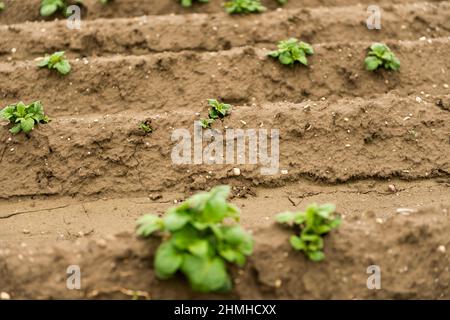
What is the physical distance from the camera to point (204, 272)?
3.09 meters

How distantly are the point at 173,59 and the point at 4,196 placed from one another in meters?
2.00

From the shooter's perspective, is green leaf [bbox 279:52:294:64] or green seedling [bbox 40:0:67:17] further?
green seedling [bbox 40:0:67:17]

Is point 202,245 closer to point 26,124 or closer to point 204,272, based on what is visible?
point 204,272

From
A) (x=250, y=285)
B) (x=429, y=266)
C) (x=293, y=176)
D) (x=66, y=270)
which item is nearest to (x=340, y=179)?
(x=293, y=176)

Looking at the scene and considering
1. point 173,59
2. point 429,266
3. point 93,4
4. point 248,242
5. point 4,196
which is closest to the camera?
point 248,242

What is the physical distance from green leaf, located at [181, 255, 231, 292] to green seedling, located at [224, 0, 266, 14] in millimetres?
3735

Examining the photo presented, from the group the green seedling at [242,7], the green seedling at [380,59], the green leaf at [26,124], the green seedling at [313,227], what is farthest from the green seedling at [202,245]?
the green seedling at [242,7]

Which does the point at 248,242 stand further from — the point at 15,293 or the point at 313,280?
the point at 15,293

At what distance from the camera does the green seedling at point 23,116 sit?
4.75m

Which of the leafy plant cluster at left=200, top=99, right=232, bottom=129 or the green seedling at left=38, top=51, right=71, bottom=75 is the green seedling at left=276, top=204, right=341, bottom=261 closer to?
the leafy plant cluster at left=200, top=99, right=232, bottom=129

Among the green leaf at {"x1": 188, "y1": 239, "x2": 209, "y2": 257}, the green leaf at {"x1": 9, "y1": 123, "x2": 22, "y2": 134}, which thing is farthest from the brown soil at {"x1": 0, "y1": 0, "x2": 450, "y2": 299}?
the green leaf at {"x1": 188, "y1": 239, "x2": 209, "y2": 257}

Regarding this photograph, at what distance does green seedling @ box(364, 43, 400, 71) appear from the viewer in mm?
5465

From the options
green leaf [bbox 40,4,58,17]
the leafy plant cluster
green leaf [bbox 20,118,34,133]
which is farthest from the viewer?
green leaf [bbox 40,4,58,17]

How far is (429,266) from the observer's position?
3598 millimetres
